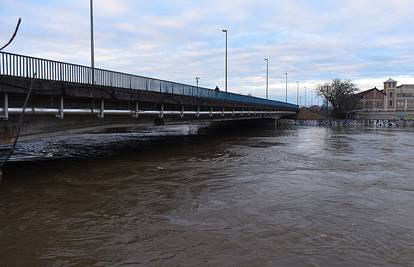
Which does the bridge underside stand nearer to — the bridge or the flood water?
the bridge

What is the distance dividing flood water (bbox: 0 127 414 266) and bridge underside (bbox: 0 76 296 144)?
2247 mm

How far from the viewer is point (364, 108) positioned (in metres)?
150

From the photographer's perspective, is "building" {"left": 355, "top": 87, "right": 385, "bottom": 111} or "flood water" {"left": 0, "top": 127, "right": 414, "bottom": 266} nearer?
"flood water" {"left": 0, "top": 127, "right": 414, "bottom": 266}

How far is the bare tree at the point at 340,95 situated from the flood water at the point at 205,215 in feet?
362

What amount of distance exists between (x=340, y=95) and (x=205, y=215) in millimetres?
123719

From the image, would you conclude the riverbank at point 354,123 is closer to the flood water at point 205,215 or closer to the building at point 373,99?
the building at point 373,99

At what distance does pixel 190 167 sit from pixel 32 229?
13.2 m

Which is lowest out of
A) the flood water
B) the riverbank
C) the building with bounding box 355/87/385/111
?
the flood water

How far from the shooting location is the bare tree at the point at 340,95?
5094 inches

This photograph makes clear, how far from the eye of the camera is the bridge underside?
18.0 metres

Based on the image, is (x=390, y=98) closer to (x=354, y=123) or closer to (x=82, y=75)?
(x=354, y=123)

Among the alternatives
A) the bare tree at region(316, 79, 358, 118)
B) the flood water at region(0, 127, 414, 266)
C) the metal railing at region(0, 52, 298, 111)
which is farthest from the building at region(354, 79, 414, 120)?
the flood water at region(0, 127, 414, 266)

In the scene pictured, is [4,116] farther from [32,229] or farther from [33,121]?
[32,229]

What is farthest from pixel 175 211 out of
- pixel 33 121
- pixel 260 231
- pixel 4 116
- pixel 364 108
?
pixel 364 108
